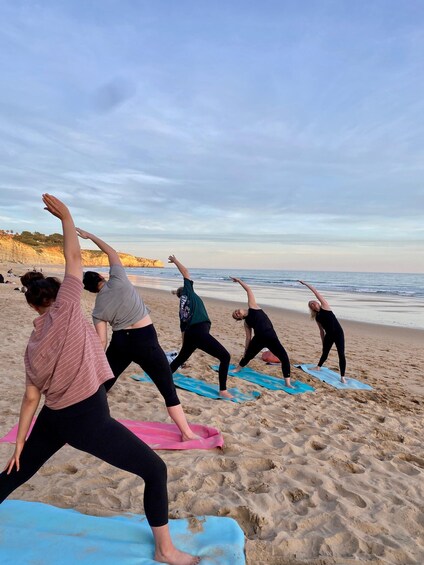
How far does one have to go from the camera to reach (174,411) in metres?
4.54

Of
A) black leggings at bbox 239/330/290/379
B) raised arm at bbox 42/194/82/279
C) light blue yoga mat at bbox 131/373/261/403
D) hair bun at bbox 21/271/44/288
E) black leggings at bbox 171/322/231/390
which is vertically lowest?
light blue yoga mat at bbox 131/373/261/403

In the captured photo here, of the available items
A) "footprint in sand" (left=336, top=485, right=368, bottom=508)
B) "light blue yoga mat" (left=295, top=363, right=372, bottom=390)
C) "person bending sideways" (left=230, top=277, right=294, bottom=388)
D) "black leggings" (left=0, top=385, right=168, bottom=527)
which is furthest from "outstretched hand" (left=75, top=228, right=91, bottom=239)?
"light blue yoga mat" (left=295, top=363, right=372, bottom=390)

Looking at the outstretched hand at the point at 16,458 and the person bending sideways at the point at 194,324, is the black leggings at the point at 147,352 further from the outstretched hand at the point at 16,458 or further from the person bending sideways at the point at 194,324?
the outstretched hand at the point at 16,458

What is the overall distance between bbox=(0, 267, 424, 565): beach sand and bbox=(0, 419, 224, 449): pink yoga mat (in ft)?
0.38

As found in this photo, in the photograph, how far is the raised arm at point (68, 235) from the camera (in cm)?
242

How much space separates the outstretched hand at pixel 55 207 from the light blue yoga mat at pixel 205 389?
4.76 meters

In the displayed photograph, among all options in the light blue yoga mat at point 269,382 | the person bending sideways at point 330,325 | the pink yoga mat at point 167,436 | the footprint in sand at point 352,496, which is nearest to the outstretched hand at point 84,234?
the pink yoga mat at point 167,436

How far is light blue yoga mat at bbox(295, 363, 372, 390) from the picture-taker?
8031mm

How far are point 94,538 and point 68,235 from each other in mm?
2031

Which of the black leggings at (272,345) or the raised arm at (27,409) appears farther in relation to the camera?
the black leggings at (272,345)

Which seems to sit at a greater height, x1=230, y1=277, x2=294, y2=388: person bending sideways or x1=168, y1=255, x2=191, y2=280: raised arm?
x1=168, y1=255, x2=191, y2=280: raised arm

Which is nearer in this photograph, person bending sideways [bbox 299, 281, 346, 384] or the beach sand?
the beach sand

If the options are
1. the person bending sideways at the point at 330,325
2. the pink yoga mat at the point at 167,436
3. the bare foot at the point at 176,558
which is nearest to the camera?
the bare foot at the point at 176,558

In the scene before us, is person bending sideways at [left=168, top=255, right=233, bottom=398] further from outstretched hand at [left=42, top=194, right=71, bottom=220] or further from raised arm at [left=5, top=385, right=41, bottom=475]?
raised arm at [left=5, top=385, right=41, bottom=475]
